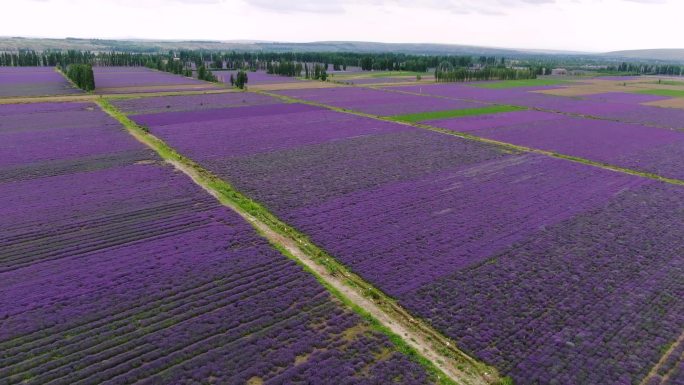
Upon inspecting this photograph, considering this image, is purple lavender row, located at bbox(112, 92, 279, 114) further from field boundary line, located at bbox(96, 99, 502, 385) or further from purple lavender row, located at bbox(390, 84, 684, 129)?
field boundary line, located at bbox(96, 99, 502, 385)

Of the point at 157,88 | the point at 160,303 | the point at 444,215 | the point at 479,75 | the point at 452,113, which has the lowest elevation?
the point at 160,303

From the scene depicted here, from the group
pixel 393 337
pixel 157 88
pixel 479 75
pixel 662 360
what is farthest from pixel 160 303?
pixel 479 75

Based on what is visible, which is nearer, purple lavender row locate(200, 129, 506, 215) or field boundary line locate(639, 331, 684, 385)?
field boundary line locate(639, 331, 684, 385)

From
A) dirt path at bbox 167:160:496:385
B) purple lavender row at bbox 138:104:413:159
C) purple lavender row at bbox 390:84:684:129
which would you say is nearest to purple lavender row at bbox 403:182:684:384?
dirt path at bbox 167:160:496:385

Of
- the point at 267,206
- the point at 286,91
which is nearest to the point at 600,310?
the point at 267,206

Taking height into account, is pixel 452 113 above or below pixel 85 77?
below

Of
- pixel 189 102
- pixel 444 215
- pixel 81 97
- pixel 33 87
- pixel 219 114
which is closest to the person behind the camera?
pixel 444 215

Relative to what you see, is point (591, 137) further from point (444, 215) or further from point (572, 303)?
point (572, 303)
